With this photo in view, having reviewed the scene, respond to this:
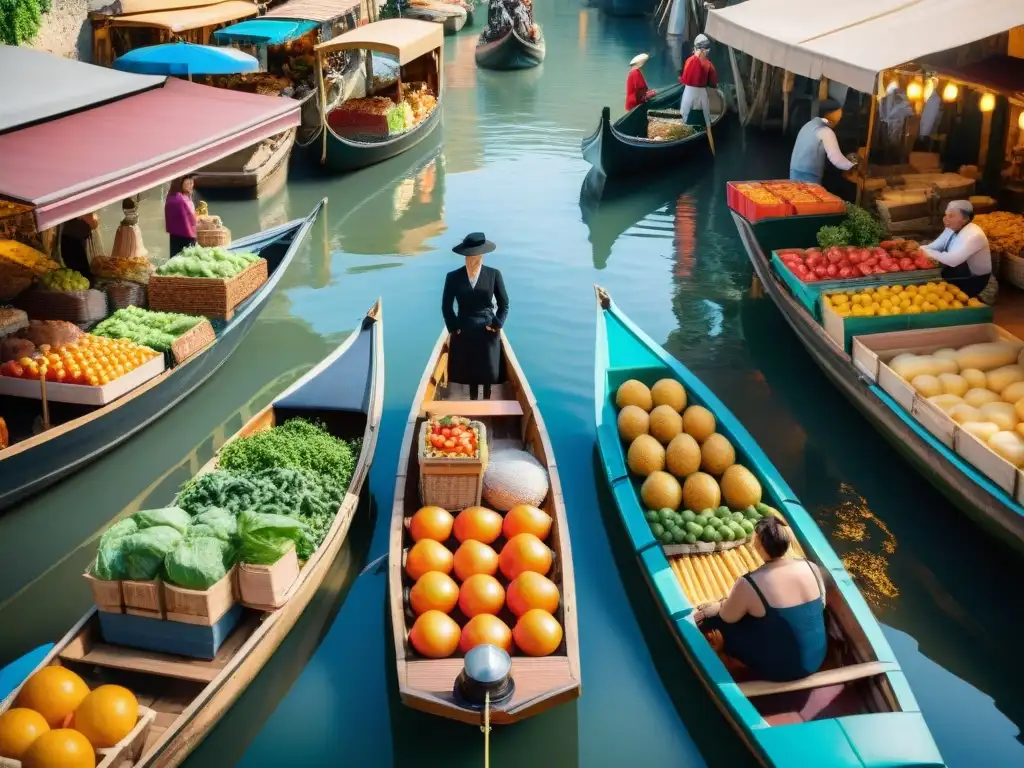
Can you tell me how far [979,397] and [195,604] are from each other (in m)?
5.33

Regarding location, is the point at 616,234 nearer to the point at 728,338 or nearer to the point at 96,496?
the point at 728,338

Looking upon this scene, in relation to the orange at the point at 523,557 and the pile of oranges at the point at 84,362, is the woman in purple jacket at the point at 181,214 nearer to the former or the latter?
the pile of oranges at the point at 84,362

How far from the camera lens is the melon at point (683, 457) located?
6.59m

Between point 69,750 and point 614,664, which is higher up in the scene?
point 69,750

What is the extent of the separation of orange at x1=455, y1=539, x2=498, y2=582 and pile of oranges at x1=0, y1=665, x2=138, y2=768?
1.82m

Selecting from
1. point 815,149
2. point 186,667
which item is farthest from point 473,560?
point 815,149

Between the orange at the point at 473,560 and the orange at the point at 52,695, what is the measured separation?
78.5 inches

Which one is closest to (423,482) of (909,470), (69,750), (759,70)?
(69,750)

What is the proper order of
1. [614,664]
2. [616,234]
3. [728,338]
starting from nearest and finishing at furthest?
[614,664] → [728,338] → [616,234]

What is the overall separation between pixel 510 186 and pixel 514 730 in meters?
11.6

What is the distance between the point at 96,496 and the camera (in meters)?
7.33

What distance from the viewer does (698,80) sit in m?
15.9

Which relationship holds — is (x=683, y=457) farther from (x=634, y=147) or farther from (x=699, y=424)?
(x=634, y=147)

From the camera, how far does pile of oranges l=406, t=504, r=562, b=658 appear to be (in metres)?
4.93
